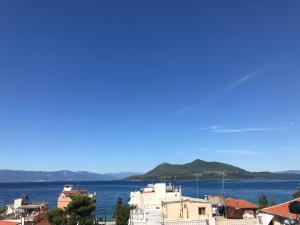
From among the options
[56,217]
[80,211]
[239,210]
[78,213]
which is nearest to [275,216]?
[239,210]

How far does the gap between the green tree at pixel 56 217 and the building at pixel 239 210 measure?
18666 mm

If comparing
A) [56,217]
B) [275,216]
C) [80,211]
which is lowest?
[56,217]

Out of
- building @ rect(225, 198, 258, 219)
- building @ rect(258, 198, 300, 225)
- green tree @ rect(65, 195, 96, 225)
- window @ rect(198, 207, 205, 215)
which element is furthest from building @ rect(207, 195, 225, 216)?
Result: green tree @ rect(65, 195, 96, 225)

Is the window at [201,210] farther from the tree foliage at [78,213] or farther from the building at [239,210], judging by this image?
the tree foliage at [78,213]

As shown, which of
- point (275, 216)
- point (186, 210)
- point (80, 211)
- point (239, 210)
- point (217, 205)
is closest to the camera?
point (275, 216)

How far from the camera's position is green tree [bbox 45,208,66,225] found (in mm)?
40109

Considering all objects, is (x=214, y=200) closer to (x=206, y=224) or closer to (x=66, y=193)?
(x=206, y=224)

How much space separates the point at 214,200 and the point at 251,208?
5847mm

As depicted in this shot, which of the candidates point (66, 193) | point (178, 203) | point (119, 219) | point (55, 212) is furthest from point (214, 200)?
point (66, 193)

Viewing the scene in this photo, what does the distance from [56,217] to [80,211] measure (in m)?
3.62

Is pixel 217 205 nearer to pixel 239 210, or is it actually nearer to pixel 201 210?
pixel 239 210

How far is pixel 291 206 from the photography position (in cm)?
808

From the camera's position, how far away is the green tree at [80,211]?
38.7m

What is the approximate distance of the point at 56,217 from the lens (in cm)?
4041
